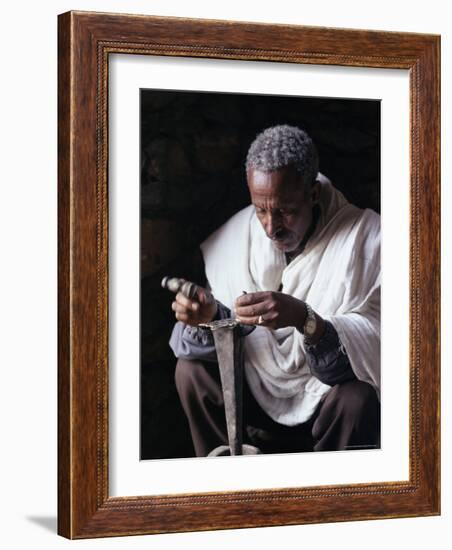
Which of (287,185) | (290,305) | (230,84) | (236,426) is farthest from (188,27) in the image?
(236,426)

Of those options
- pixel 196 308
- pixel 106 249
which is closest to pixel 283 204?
pixel 196 308

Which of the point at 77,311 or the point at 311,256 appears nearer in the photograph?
the point at 77,311

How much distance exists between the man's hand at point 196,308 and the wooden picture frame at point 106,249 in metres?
0.18

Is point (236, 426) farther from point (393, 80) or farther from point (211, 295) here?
point (393, 80)

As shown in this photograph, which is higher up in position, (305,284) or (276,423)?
(305,284)

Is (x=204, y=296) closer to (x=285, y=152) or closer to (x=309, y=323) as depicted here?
(x=309, y=323)

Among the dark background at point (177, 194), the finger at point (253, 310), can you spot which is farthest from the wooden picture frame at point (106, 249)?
the finger at point (253, 310)

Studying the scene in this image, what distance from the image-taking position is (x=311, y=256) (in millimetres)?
3689

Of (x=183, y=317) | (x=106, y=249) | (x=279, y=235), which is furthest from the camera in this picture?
(x=279, y=235)

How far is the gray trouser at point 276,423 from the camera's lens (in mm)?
3574

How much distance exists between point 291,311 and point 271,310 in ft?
0.16

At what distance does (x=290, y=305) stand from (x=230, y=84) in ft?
1.71

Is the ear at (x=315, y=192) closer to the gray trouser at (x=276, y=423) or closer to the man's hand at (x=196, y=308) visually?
the man's hand at (x=196, y=308)

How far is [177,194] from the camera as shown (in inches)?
139
